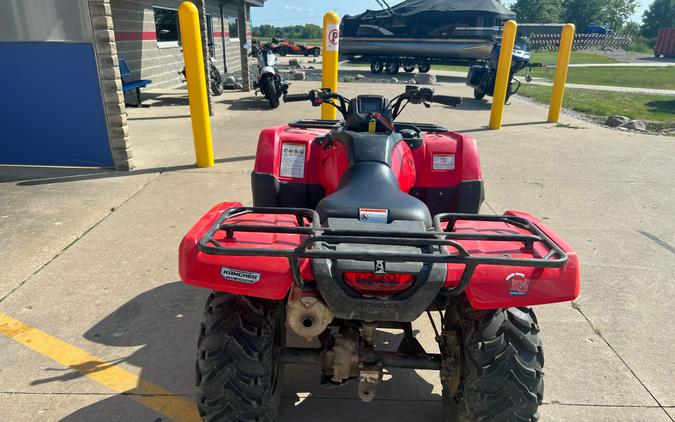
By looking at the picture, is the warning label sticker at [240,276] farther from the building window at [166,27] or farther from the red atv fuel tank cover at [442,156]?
the building window at [166,27]

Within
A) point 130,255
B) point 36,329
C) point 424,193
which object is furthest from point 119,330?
point 424,193

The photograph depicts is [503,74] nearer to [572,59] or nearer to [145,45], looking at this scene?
[145,45]

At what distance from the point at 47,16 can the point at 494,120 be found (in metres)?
8.01

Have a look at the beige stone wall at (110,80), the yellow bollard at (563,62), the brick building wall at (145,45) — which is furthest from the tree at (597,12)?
the beige stone wall at (110,80)

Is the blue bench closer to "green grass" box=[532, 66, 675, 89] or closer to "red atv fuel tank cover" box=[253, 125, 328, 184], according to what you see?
"red atv fuel tank cover" box=[253, 125, 328, 184]

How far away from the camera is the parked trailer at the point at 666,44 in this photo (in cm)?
4247

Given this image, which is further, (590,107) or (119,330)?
(590,107)

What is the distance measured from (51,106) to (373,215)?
6.00m

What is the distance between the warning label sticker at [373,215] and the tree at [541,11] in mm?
71556

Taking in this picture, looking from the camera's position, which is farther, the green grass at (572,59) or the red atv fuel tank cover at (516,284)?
the green grass at (572,59)

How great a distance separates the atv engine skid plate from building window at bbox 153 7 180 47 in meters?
14.3

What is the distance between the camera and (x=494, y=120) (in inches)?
403

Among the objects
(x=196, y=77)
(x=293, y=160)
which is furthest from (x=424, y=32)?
(x=293, y=160)

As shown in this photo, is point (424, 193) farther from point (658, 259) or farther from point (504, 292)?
point (658, 259)
